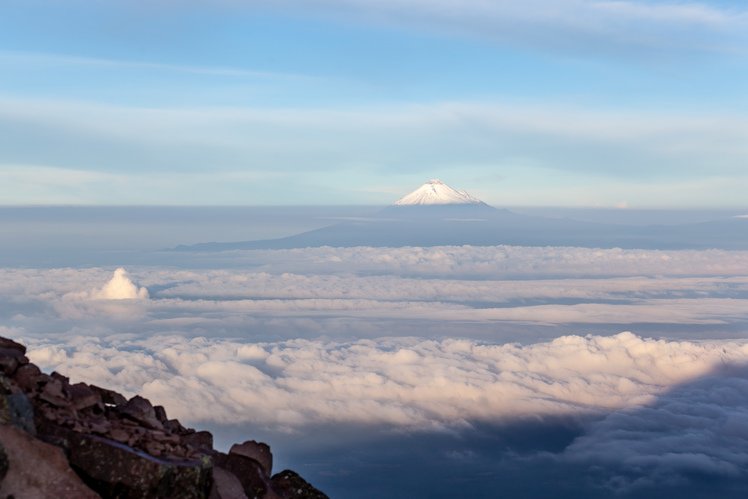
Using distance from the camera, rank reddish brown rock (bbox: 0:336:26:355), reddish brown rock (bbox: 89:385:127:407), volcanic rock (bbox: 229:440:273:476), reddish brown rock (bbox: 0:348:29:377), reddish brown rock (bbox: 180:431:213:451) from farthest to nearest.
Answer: volcanic rock (bbox: 229:440:273:476)
reddish brown rock (bbox: 180:431:213:451)
reddish brown rock (bbox: 89:385:127:407)
reddish brown rock (bbox: 0:336:26:355)
reddish brown rock (bbox: 0:348:29:377)

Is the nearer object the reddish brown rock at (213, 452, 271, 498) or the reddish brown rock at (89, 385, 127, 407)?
the reddish brown rock at (213, 452, 271, 498)

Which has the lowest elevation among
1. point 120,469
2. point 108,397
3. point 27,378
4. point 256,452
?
point 256,452

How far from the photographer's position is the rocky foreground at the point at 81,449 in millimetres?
15992

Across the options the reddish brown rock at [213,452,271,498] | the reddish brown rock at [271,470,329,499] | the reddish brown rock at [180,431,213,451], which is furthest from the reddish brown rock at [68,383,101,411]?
the reddish brown rock at [271,470,329,499]

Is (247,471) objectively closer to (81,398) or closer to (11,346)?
(81,398)

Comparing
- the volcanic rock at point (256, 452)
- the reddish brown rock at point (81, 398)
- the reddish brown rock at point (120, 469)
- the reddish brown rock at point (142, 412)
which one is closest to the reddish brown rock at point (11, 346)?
the reddish brown rock at point (81, 398)

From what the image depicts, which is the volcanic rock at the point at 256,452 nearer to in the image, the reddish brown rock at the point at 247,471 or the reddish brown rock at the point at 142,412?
the reddish brown rock at the point at 247,471

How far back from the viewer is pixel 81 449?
55.9ft

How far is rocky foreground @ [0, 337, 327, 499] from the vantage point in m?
16.0

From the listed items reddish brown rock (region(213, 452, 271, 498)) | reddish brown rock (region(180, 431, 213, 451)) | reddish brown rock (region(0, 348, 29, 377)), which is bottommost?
reddish brown rock (region(213, 452, 271, 498))

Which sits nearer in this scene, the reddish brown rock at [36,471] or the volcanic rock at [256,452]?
the reddish brown rock at [36,471]

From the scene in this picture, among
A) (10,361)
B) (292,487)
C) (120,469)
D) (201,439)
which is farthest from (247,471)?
(10,361)

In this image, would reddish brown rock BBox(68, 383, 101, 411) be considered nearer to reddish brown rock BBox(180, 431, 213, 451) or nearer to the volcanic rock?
reddish brown rock BBox(180, 431, 213, 451)

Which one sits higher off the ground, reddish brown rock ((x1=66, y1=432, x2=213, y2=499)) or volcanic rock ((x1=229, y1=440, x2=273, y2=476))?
reddish brown rock ((x1=66, y1=432, x2=213, y2=499))
